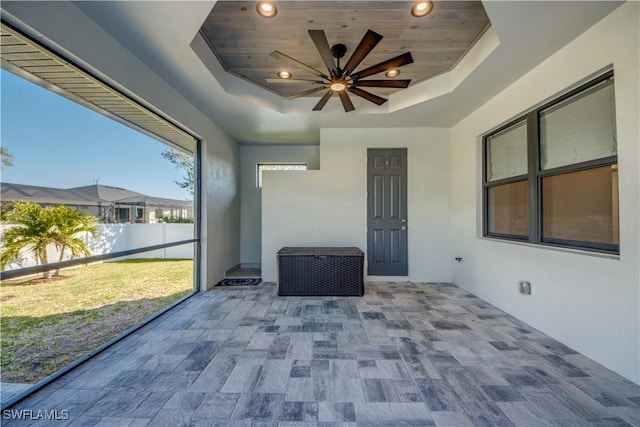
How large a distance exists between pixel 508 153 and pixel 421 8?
222 centimetres

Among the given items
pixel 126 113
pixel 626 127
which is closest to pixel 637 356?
pixel 626 127

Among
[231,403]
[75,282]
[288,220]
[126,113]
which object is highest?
[126,113]

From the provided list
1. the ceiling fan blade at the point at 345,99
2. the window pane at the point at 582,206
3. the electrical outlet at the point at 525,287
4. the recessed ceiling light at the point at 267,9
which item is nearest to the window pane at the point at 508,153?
the window pane at the point at 582,206

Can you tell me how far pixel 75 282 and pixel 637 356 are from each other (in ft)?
14.4

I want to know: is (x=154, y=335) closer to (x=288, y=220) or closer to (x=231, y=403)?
(x=231, y=403)

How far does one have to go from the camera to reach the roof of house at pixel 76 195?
→ 166 cm

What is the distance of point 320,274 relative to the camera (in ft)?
12.4

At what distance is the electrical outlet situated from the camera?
8.99 feet

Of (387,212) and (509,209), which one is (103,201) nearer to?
(387,212)

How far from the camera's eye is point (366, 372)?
6.32ft

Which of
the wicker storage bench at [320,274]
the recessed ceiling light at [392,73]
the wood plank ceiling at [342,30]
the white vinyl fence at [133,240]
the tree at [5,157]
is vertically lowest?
the wicker storage bench at [320,274]

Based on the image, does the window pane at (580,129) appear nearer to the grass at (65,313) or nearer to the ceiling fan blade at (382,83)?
the ceiling fan blade at (382,83)

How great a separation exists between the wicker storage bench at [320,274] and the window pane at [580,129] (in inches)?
99.2

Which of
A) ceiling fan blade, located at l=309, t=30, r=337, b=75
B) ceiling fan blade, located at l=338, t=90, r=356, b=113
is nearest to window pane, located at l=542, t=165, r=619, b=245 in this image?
ceiling fan blade, located at l=338, t=90, r=356, b=113
